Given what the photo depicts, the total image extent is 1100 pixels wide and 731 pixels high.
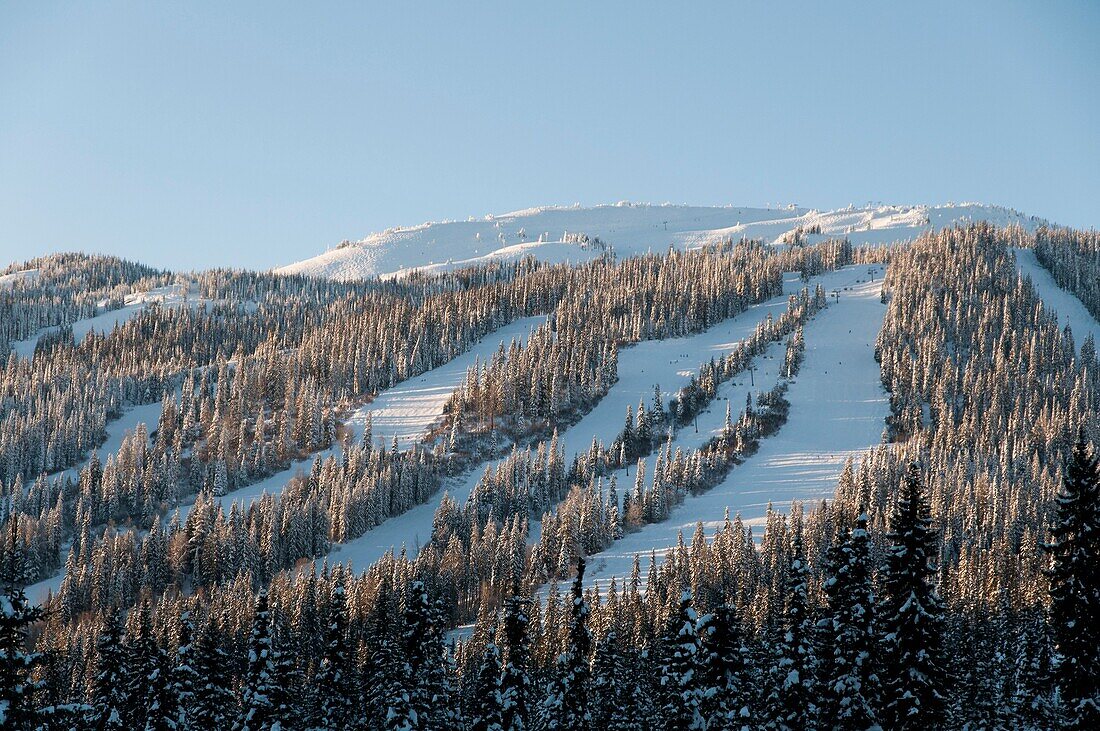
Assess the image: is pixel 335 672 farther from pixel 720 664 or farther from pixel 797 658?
pixel 797 658

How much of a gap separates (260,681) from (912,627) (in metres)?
29.4

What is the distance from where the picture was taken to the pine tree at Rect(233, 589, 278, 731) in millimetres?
46156

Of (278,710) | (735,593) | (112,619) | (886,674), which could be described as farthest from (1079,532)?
(735,593)

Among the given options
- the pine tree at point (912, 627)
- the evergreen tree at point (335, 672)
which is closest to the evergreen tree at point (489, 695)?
the evergreen tree at point (335, 672)

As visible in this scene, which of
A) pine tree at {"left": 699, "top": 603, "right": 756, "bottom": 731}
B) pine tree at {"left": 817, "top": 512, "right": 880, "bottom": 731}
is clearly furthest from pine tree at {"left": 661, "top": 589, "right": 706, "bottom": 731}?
pine tree at {"left": 817, "top": 512, "right": 880, "bottom": 731}

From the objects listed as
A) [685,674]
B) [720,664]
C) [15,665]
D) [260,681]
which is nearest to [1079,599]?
[720,664]

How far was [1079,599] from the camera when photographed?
31.0 metres

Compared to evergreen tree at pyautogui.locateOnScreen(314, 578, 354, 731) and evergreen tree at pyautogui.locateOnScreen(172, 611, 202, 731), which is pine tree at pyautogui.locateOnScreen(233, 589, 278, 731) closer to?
evergreen tree at pyautogui.locateOnScreen(314, 578, 354, 731)

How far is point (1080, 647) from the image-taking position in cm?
3094

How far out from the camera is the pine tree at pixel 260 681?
46156 mm

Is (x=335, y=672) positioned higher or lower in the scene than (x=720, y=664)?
lower

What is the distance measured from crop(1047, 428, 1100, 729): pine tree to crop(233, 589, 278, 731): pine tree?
108ft

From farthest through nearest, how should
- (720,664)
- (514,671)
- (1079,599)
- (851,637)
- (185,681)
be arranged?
(185,681) → (514,671) → (720,664) → (851,637) → (1079,599)

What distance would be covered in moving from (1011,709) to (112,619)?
64.8 m
